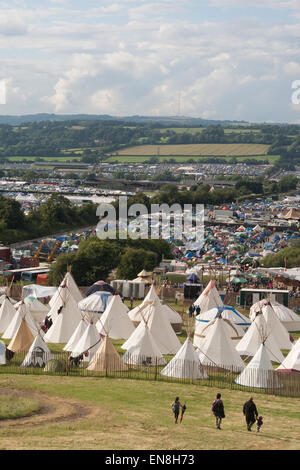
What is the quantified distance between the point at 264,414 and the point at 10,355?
11455 mm

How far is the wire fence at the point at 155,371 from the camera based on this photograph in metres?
28.4

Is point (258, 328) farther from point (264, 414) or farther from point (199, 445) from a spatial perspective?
point (199, 445)

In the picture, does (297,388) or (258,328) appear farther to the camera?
(258,328)

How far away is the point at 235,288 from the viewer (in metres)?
53.9

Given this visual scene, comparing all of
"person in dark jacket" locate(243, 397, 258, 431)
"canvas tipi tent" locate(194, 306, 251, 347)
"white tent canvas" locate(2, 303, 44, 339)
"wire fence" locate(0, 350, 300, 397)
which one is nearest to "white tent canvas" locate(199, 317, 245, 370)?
"wire fence" locate(0, 350, 300, 397)

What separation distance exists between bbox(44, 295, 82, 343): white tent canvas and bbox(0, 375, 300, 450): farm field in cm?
878

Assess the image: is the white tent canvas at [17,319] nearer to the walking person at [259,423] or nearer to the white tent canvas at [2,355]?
the white tent canvas at [2,355]

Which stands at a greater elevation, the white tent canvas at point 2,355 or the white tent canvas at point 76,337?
Result: the white tent canvas at point 76,337

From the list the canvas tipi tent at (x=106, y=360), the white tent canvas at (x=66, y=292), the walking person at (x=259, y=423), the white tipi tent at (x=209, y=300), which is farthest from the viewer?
the white tipi tent at (x=209, y=300)

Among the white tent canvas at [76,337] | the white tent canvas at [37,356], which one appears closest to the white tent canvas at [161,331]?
the white tent canvas at [76,337]

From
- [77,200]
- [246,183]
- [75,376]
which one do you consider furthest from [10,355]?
[246,183]

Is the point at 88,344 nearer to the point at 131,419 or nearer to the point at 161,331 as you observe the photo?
the point at 161,331

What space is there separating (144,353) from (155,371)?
211cm

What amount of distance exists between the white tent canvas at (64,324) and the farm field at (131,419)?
8781 mm
